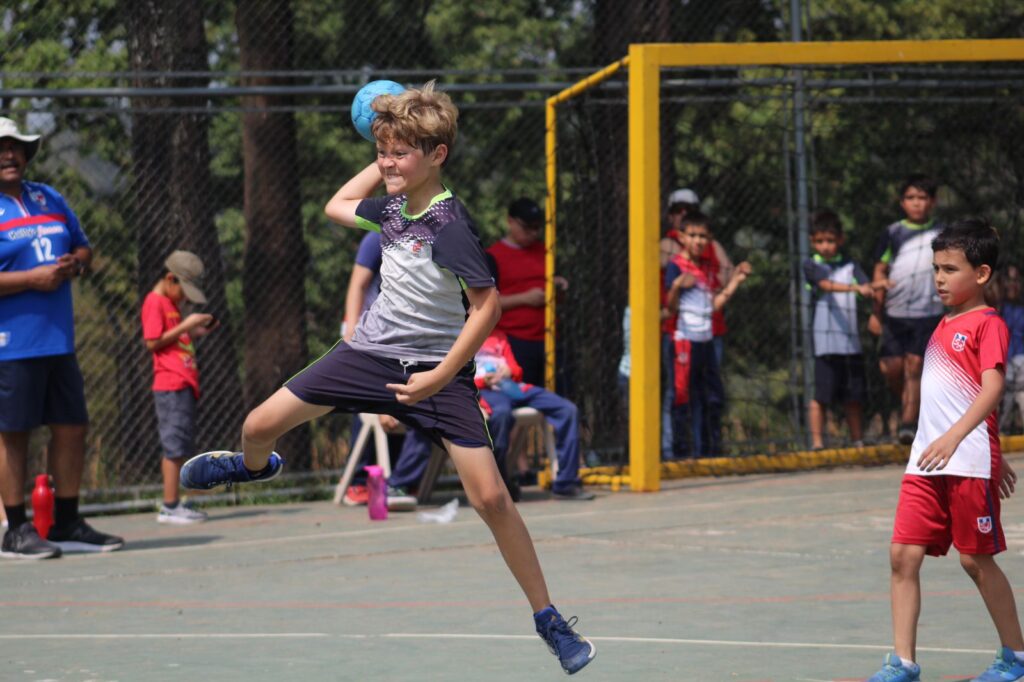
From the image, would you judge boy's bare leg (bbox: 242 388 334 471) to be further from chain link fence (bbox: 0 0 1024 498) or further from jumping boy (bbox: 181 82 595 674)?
chain link fence (bbox: 0 0 1024 498)

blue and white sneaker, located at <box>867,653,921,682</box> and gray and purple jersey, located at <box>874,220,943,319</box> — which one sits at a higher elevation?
gray and purple jersey, located at <box>874,220,943,319</box>

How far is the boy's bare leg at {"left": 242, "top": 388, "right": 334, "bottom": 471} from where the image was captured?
17.7 ft

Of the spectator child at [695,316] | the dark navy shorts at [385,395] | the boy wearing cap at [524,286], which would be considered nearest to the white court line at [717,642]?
the dark navy shorts at [385,395]

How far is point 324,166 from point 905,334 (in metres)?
7.62

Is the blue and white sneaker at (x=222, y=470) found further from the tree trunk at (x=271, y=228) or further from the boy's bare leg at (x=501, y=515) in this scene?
Result: the tree trunk at (x=271, y=228)

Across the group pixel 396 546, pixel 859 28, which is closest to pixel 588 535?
pixel 396 546

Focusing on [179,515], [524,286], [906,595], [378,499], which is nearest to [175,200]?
[524,286]

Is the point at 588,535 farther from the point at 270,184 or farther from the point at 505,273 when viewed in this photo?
the point at 270,184

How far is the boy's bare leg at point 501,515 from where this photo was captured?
524 cm

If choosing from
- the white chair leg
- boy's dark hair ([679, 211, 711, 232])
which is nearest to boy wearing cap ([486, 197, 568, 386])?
boy's dark hair ([679, 211, 711, 232])

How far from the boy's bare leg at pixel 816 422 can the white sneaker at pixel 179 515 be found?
15.7 ft

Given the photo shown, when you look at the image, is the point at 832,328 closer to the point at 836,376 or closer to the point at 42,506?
the point at 836,376

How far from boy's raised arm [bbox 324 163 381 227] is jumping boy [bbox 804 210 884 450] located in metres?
6.96

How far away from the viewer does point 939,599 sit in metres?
6.85
